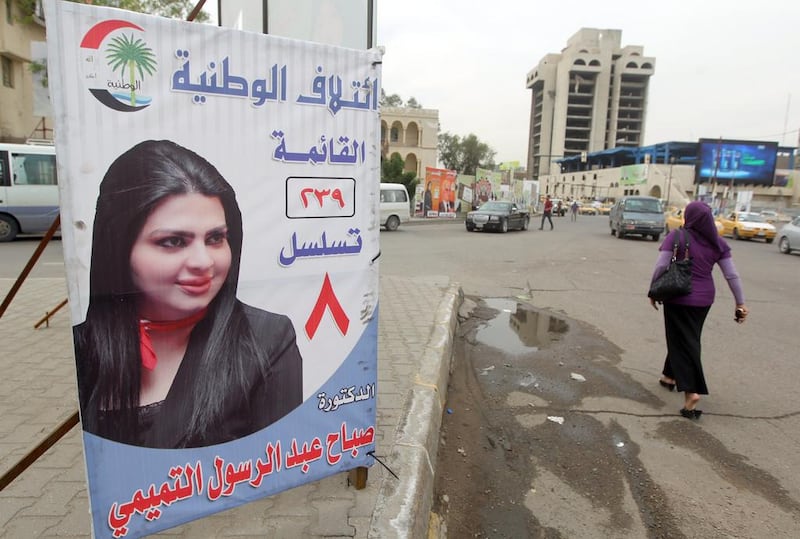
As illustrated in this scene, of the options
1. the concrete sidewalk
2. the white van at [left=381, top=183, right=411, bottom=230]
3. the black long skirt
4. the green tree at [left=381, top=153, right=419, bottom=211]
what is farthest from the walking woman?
the green tree at [left=381, top=153, right=419, bottom=211]

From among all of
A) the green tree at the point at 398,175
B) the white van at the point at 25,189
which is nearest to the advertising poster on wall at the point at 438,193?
the green tree at the point at 398,175

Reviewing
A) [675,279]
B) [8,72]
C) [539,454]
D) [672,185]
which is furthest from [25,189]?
[672,185]

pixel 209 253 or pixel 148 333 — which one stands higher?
pixel 209 253

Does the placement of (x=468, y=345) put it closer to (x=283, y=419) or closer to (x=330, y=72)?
(x=283, y=419)

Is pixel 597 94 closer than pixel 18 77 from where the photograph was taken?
No

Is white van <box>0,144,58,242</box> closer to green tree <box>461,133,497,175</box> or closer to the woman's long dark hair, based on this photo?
the woman's long dark hair

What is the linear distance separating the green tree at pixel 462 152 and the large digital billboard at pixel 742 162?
32.0 meters

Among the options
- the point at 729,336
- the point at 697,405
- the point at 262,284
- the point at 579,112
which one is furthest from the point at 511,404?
the point at 579,112

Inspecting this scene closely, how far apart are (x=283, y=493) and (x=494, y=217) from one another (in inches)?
825

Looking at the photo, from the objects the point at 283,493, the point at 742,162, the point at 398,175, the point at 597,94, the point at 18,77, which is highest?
the point at 597,94

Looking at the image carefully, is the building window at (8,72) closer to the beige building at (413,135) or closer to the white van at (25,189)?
the white van at (25,189)

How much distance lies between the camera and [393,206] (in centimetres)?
2205

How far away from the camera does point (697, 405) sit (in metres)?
4.36

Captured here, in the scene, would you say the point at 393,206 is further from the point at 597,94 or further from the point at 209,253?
the point at 597,94
